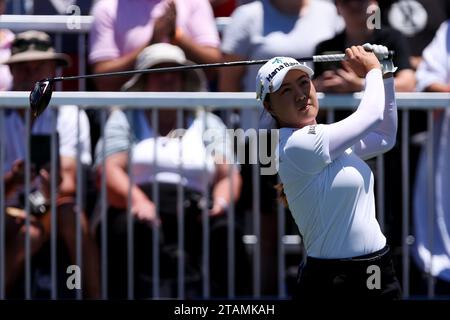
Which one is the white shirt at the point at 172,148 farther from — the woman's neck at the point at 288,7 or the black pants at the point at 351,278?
the black pants at the point at 351,278

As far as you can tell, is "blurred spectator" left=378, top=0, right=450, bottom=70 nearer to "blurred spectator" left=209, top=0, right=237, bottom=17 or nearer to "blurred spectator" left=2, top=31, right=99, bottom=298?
"blurred spectator" left=209, top=0, right=237, bottom=17

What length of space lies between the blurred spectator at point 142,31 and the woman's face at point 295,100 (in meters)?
1.89

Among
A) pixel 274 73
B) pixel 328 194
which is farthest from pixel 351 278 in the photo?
pixel 274 73

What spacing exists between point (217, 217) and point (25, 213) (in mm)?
1012

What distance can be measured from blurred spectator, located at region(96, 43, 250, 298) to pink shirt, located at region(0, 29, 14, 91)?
0.76 metres

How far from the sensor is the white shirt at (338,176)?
234 inches

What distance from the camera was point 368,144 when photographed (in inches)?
248

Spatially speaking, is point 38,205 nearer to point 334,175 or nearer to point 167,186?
point 167,186

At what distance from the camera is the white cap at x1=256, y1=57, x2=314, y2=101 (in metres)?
6.00

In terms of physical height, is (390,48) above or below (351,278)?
above

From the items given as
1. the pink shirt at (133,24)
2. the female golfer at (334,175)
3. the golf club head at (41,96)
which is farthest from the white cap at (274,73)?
the pink shirt at (133,24)

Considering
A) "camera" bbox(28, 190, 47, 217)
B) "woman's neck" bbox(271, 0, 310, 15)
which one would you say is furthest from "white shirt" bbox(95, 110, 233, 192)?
"woman's neck" bbox(271, 0, 310, 15)

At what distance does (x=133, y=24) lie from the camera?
8.00 meters

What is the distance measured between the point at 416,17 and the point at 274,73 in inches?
98.3
